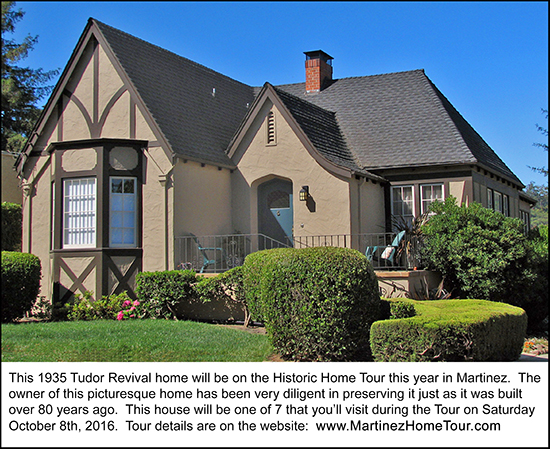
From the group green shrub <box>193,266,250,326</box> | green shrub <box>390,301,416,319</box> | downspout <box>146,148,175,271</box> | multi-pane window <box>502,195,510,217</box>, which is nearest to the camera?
green shrub <box>390,301,416,319</box>

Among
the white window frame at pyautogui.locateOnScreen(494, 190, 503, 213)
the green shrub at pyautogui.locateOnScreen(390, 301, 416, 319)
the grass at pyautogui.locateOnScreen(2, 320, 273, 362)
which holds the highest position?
the white window frame at pyautogui.locateOnScreen(494, 190, 503, 213)

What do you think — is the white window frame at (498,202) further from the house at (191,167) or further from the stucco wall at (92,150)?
the stucco wall at (92,150)

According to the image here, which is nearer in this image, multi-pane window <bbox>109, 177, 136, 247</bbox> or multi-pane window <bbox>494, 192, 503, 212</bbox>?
multi-pane window <bbox>109, 177, 136, 247</bbox>

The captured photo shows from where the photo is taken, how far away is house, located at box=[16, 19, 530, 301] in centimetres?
1565

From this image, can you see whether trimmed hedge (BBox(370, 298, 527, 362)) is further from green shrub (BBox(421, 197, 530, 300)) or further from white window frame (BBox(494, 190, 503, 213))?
white window frame (BBox(494, 190, 503, 213))

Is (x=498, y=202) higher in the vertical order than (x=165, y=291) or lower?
higher

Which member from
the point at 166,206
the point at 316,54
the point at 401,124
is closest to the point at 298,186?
the point at 166,206

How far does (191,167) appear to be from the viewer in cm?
1653

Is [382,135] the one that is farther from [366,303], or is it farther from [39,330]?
[39,330]

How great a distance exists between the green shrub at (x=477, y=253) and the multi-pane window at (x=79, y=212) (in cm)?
902

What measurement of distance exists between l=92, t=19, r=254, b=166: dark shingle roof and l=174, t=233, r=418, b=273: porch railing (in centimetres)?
241

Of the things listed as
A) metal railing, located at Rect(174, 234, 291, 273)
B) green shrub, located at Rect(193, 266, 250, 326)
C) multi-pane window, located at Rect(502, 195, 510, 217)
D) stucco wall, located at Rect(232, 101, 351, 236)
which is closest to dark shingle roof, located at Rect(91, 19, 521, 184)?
stucco wall, located at Rect(232, 101, 351, 236)

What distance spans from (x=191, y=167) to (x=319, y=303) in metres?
8.28

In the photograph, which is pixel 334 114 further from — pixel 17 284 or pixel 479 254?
pixel 17 284
